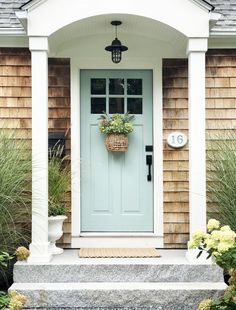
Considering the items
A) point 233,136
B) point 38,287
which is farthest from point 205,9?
point 38,287

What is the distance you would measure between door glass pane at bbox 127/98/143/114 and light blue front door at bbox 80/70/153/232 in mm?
37

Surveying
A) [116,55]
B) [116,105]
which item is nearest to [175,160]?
[116,105]

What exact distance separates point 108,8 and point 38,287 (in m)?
2.78

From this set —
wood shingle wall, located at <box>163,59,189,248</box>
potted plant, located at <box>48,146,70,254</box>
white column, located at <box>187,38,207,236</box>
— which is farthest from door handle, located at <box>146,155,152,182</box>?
potted plant, located at <box>48,146,70,254</box>

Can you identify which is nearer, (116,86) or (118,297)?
(118,297)

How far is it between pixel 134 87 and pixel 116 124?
1.87 ft

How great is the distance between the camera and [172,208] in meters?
5.43

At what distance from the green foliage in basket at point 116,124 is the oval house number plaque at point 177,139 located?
46 centimetres

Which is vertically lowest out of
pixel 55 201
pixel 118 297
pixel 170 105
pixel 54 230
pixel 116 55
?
pixel 118 297

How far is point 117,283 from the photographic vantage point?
14.8 ft

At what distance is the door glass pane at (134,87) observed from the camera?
5.57 meters

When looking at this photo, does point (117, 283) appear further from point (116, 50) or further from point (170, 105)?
point (116, 50)

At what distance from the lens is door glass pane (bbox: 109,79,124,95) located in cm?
556

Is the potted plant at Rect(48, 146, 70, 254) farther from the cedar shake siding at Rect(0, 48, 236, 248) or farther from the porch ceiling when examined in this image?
the porch ceiling
